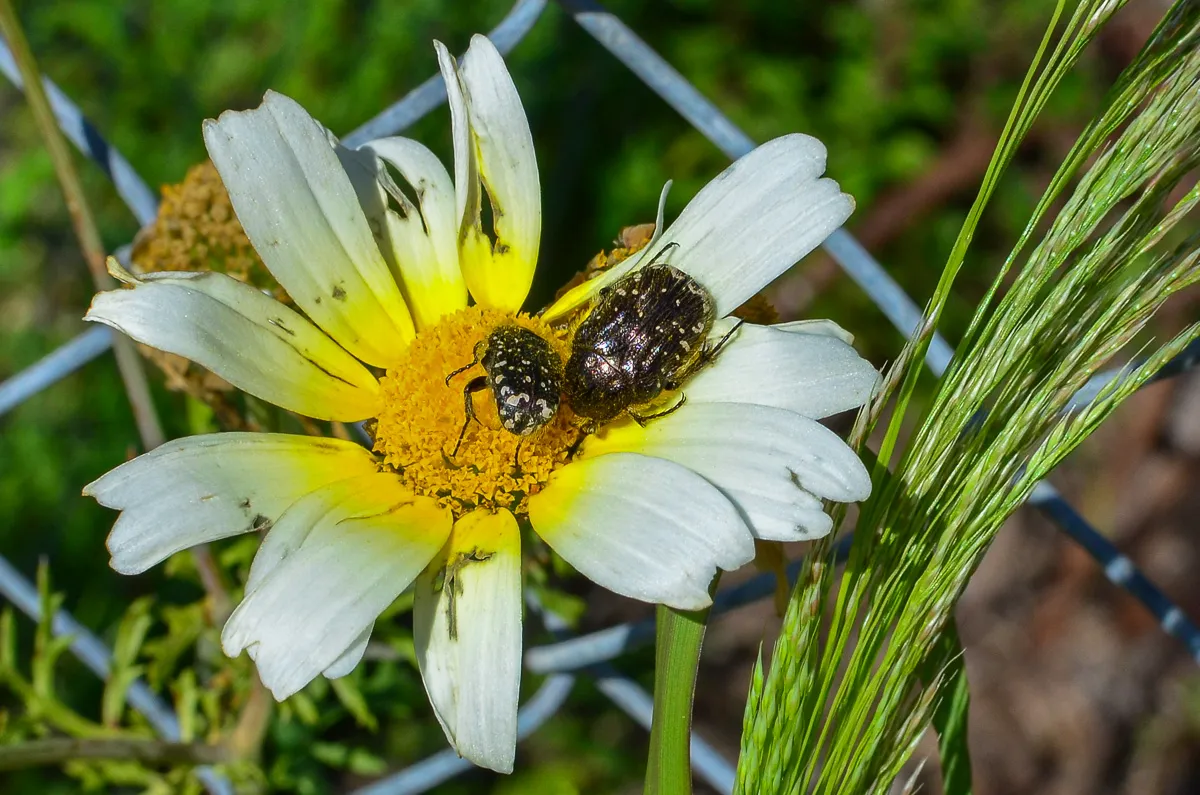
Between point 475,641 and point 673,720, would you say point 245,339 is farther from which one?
point 673,720

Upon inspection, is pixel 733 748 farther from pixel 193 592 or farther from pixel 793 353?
pixel 793 353

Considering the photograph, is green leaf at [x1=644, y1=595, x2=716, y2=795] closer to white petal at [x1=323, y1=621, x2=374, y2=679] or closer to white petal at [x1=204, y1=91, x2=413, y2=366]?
white petal at [x1=323, y1=621, x2=374, y2=679]

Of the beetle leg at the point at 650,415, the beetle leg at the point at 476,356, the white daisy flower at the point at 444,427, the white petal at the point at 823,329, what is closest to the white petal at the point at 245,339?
the white daisy flower at the point at 444,427

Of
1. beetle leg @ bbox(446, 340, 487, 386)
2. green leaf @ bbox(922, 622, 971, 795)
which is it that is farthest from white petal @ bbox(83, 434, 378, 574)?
green leaf @ bbox(922, 622, 971, 795)

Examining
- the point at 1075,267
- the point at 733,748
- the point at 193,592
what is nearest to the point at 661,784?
the point at 1075,267

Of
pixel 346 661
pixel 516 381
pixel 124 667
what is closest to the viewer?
pixel 346 661

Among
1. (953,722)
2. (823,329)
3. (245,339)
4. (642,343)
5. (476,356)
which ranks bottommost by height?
(953,722)

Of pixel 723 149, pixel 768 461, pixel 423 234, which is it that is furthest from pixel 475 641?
pixel 723 149

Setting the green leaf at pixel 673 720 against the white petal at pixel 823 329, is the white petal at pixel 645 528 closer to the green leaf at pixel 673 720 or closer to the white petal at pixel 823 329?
the green leaf at pixel 673 720
